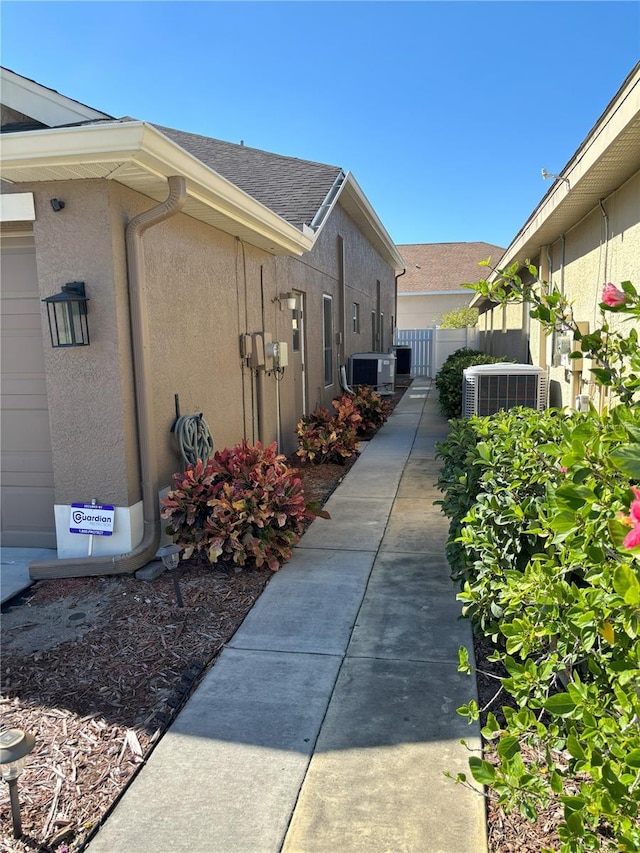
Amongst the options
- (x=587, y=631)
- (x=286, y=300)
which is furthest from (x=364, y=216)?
(x=587, y=631)

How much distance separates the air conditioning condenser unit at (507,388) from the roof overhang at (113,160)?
4.28m

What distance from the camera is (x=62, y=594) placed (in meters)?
4.41

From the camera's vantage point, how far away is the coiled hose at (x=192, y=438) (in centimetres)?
531

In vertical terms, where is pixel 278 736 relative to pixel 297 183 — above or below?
below

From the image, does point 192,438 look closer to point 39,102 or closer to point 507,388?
point 39,102

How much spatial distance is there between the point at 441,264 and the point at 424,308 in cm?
290

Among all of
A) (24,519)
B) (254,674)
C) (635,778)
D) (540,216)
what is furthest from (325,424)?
(635,778)

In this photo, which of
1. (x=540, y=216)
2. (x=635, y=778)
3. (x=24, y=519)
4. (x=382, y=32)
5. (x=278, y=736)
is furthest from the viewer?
(x=382, y=32)

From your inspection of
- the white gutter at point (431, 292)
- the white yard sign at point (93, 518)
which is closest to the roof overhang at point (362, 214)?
the white yard sign at point (93, 518)

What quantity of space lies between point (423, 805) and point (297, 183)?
412 inches

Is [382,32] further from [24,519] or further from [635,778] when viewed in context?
[635,778]

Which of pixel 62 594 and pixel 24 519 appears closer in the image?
pixel 62 594

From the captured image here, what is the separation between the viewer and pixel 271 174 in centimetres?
1162

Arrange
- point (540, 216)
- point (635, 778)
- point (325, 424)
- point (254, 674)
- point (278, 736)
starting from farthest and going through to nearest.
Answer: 1. point (325, 424)
2. point (540, 216)
3. point (254, 674)
4. point (278, 736)
5. point (635, 778)
